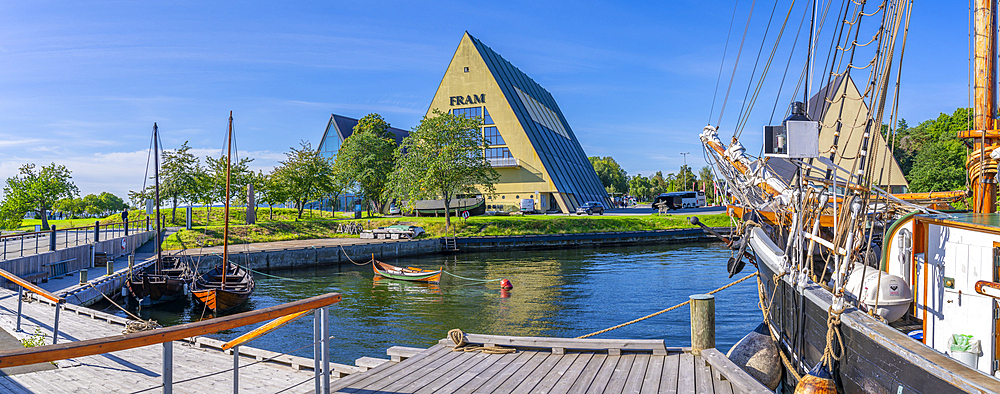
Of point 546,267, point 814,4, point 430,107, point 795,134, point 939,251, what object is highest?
point 430,107

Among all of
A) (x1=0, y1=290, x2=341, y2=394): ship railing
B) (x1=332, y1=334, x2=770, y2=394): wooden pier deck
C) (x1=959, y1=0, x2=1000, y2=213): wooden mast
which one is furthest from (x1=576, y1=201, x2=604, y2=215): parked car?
(x1=0, y1=290, x2=341, y2=394): ship railing

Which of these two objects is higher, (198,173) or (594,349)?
(198,173)

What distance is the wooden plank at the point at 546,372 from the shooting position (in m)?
5.77

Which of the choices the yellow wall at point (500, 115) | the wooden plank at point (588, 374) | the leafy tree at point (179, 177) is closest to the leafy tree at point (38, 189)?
the leafy tree at point (179, 177)

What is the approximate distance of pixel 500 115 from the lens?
6372cm

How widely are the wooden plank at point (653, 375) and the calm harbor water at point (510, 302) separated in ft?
26.2

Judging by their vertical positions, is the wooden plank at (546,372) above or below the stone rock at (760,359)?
above

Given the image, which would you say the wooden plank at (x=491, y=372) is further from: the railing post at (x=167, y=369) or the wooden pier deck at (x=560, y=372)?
the railing post at (x=167, y=369)

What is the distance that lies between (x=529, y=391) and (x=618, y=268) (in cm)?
2472

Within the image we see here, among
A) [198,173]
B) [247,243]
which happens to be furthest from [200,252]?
[198,173]

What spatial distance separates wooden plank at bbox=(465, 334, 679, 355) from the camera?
698cm

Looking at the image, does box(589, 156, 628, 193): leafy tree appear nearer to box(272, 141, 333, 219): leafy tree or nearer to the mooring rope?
box(272, 141, 333, 219): leafy tree

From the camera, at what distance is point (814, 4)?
9750 mm

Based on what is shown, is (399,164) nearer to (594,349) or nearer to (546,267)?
(546,267)
